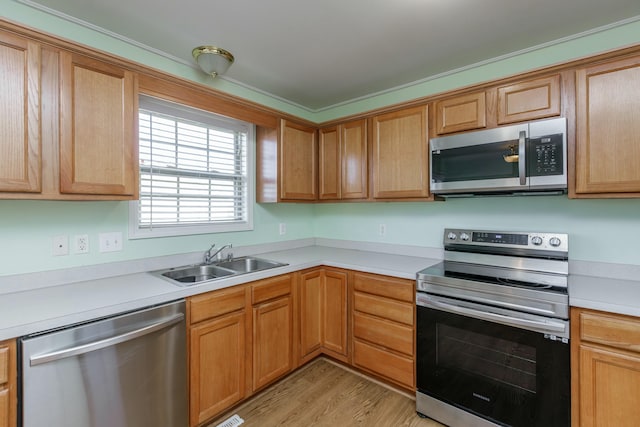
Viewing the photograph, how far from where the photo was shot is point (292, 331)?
2289mm

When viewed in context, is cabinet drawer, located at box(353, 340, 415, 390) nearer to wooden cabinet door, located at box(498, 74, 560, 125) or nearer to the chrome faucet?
the chrome faucet

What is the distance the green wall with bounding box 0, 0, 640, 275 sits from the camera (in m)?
1.62

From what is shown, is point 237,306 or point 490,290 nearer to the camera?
point 490,290

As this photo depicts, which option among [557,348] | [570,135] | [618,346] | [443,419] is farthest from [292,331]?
[570,135]

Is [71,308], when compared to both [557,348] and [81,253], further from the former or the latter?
[557,348]

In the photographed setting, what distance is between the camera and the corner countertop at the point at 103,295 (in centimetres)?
A: 123

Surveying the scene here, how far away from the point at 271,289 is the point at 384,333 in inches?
34.9

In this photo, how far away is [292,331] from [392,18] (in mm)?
2236

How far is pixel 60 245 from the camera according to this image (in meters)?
1.71

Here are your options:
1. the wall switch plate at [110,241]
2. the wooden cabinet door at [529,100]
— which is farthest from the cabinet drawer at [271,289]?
the wooden cabinet door at [529,100]

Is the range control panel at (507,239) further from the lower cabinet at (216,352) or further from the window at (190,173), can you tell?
the window at (190,173)

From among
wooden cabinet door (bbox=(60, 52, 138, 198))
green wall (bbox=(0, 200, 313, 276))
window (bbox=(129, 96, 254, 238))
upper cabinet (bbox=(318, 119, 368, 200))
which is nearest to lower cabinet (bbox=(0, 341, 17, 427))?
green wall (bbox=(0, 200, 313, 276))

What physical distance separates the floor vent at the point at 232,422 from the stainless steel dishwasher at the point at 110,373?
0.90 ft

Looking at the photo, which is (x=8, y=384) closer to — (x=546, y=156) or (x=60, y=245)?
(x=60, y=245)
